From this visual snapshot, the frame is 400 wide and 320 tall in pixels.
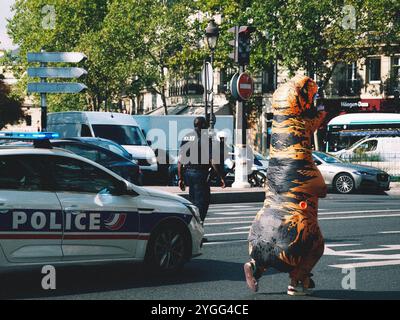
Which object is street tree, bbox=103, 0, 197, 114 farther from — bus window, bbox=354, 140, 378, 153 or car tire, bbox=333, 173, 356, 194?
car tire, bbox=333, 173, 356, 194

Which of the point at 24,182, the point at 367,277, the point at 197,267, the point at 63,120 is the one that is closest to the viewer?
the point at 24,182

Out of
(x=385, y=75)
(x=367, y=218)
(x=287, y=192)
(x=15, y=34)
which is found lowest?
(x=367, y=218)

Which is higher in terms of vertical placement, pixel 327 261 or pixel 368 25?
pixel 368 25

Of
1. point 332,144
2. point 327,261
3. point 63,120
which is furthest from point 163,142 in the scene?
point 327,261

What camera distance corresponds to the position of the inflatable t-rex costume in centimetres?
784

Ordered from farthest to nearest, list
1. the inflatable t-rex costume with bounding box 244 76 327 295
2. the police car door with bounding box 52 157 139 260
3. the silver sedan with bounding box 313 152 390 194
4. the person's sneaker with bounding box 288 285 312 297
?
the silver sedan with bounding box 313 152 390 194
the police car door with bounding box 52 157 139 260
the person's sneaker with bounding box 288 285 312 297
the inflatable t-rex costume with bounding box 244 76 327 295

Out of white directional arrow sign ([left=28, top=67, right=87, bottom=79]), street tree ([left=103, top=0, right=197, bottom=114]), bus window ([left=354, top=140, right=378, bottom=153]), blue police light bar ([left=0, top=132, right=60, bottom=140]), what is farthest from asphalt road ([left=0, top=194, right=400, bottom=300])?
street tree ([left=103, top=0, right=197, bottom=114])

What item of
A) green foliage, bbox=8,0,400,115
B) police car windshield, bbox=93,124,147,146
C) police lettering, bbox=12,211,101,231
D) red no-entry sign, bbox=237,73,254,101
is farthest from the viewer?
green foliage, bbox=8,0,400,115

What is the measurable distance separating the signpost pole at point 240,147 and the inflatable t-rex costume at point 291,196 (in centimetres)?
1406

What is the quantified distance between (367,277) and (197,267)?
6.83 feet

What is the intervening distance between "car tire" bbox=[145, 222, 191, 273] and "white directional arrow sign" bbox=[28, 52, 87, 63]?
296 inches

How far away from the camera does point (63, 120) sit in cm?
3084

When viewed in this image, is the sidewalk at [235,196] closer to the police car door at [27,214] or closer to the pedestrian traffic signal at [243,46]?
the pedestrian traffic signal at [243,46]

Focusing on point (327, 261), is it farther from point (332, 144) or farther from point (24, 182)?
point (332, 144)
